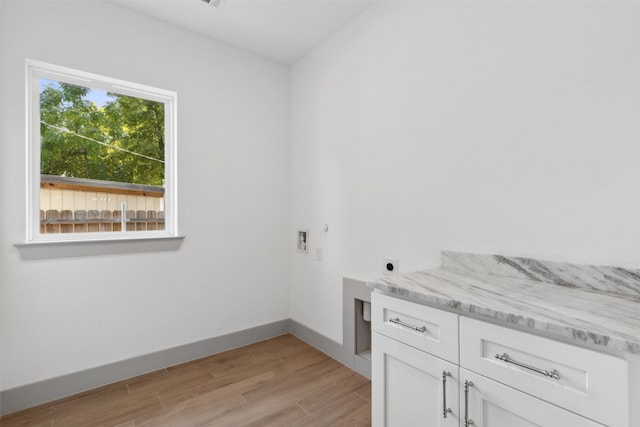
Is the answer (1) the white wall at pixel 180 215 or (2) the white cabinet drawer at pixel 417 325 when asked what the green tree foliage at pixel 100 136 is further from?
(2) the white cabinet drawer at pixel 417 325

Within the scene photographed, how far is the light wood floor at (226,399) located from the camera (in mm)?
1765

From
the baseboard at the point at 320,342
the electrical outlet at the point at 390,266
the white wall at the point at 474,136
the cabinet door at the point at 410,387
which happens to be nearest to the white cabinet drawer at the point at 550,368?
the cabinet door at the point at 410,387

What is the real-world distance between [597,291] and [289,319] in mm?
2422

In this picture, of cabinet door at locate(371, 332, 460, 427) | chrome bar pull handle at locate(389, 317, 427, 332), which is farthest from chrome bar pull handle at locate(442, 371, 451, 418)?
chrome bar pull handle at locate(389, 317, 427, 332)

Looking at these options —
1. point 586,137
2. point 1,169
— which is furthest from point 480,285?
point 1,169

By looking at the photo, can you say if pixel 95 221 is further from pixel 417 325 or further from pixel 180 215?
pixel 417 325

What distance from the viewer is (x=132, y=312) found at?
2238mm

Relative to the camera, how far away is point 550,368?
86cm

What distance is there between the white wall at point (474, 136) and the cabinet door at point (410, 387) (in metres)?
0.70

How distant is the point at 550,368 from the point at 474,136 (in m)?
1.15

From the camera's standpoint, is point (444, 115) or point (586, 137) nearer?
point (586, 137)

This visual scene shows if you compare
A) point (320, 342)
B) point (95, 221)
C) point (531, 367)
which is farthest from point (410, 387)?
point (95, 221)

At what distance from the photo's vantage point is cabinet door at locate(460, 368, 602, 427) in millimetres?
833

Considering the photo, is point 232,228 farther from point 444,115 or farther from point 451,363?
point 451,363
